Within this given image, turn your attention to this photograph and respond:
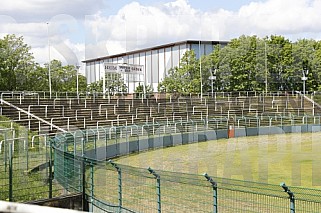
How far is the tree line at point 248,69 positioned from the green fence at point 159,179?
24.5 metres

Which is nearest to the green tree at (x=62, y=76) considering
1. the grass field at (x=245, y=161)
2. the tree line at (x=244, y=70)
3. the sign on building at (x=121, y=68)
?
the tree line at (x=244, y=70)

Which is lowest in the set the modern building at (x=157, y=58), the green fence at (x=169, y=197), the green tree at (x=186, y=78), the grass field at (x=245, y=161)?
the grass field at (x=245, y=161)

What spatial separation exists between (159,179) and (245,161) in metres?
14.9

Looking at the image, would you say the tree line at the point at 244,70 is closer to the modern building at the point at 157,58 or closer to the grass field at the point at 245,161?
the modern building at the point at 157,58

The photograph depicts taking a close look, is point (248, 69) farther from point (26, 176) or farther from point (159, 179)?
point (159, 179)

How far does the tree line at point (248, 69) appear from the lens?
225 ft

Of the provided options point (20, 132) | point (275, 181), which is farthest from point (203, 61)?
point (275, 181)

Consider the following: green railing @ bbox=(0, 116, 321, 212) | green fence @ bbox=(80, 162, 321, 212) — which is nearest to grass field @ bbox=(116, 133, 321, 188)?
green railing @ bbox=(0, 116, 321, 212)

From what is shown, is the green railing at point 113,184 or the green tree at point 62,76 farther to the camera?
the green tree at point 62,76

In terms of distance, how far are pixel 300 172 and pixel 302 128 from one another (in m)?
26.3

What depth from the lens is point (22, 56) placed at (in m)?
51.9

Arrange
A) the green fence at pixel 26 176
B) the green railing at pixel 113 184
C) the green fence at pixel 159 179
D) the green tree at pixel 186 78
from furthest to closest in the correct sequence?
the green tree at pixel 186 78, the green fence at pixel 26 176, the green railing at pixel 113 184, the green fence at pixel 159 179

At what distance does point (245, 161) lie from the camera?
22.4m

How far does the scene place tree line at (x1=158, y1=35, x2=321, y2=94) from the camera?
68.4 meters
